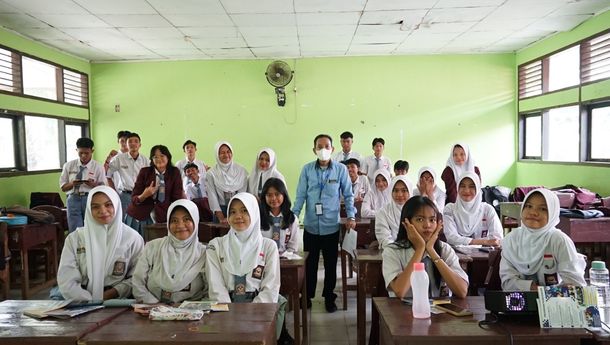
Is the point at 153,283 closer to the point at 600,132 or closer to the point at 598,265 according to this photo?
the point at 598,265

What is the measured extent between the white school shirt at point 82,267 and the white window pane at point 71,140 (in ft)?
17.1

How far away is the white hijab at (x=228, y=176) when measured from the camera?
15.8ft

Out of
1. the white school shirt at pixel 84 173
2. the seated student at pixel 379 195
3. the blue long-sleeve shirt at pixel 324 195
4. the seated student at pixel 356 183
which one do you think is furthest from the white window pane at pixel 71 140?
the seated student at pixel 379 195

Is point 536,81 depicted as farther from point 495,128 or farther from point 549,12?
point 549,12

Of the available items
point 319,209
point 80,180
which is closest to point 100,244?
point 319,209

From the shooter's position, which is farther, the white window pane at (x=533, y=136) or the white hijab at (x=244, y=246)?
the white window pane at (x=533, y=136)

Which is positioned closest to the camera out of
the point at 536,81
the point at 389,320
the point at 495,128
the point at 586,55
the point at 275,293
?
the point at 389,320

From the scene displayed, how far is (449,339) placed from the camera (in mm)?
1572

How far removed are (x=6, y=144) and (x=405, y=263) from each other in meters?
5.62

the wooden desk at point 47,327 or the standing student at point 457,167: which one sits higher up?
the standing student at point 457,167

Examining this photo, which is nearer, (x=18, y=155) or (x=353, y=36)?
(x=18, y=155)

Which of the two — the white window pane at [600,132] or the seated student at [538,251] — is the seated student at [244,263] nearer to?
the seated student at [538,251]

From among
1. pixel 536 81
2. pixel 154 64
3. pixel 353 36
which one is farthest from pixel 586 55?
pixel 154 64

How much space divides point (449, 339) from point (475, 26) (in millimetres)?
5335
